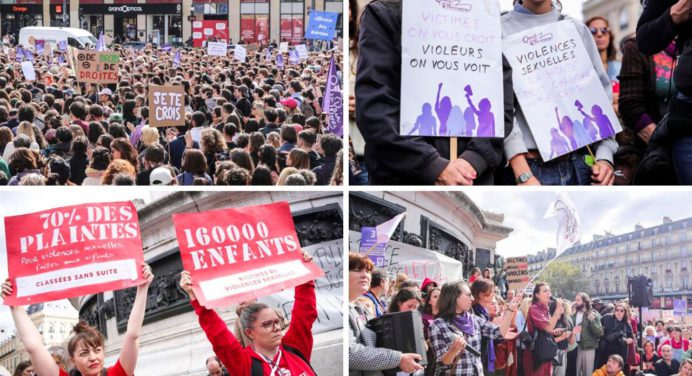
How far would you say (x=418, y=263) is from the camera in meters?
4.30

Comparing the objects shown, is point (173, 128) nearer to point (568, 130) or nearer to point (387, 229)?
point (387, 229)

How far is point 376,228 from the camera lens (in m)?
4.27

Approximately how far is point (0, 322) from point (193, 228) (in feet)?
2.89

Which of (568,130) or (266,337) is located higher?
(568,130)

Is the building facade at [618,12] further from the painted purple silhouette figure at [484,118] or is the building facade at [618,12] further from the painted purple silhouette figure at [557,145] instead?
the painted purple silhouette figure at [484,118]

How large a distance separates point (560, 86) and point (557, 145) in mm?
277

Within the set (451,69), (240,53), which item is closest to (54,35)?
(240,53)

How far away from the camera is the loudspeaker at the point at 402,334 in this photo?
4145 mm

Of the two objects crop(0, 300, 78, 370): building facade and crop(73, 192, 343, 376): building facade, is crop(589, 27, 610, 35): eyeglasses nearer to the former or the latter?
crop(73, 192, 343, 376): building facade

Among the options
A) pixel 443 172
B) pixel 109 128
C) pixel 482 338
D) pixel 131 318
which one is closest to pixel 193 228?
pixel 131 318

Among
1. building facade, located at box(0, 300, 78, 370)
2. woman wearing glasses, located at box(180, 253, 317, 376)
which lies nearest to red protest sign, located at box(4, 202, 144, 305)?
building facade, located at box(0, 300, 78, 370)

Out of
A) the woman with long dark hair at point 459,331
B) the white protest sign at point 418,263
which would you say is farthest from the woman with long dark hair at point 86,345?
the woman with long dark hair at point 459,331

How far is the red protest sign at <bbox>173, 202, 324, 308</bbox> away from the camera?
3.97 m

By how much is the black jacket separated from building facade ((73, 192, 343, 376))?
0.58 metres
